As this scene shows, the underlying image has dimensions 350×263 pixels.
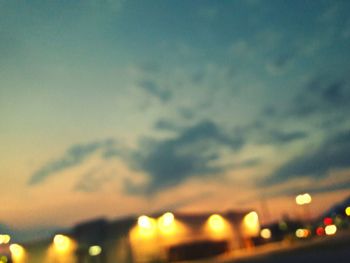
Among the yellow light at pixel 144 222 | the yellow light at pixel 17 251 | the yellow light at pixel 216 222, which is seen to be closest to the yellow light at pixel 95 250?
the yellow light at pixel 144 222

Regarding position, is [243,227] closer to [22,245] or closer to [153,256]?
[153,256]

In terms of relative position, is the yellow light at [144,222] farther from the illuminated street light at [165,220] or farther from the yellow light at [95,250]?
the yellow light at [95,250]

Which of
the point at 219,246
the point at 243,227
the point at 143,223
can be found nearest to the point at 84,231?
the point at 143,223

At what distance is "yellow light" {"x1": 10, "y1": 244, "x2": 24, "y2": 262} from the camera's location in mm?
40156

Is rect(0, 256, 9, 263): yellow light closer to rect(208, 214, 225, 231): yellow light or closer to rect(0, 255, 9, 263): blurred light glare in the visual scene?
rect(0, 255, 9, 263): blurred light glare

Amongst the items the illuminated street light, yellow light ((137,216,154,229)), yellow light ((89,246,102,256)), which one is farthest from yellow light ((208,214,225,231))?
yellow light ((89,246,102,256))

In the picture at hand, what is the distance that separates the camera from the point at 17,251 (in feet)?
133

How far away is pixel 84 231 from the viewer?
116 feet

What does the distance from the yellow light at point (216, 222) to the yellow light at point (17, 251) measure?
57.1ft

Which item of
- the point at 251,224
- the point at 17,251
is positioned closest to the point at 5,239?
the point at 17,251

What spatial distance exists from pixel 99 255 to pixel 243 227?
49.4 feet

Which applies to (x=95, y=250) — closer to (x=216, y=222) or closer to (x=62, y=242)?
(x=62, y=242)

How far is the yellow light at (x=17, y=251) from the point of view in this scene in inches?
1581

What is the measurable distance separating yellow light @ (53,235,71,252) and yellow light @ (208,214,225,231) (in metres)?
12.1
